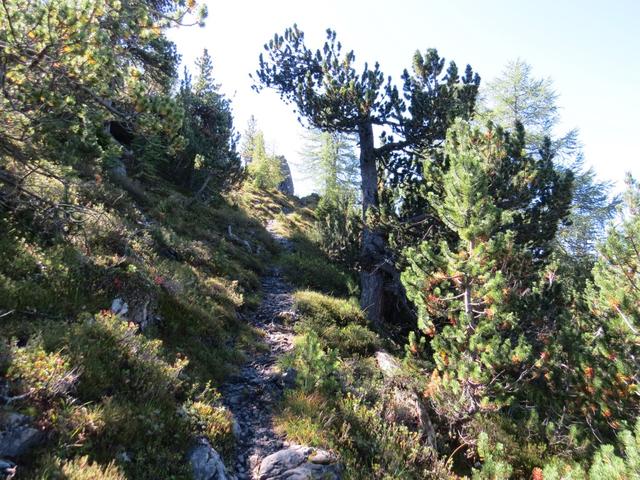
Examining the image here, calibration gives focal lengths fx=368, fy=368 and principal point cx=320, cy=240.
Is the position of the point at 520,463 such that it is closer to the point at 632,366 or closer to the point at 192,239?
the point at 632,366

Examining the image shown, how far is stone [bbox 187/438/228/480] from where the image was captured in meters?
4.57

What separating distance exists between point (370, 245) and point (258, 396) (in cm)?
810

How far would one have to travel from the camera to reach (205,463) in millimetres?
4688

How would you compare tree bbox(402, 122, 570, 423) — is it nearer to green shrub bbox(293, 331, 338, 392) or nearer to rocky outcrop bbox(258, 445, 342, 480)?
green shrub bbox(293, 331, 338, 392)

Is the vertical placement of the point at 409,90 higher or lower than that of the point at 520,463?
higher

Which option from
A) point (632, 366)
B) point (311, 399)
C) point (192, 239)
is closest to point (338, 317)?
point (311, 399)

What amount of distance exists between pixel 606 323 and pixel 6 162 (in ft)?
41.7

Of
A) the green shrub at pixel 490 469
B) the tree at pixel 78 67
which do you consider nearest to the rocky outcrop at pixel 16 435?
the tree at pixel 78 67

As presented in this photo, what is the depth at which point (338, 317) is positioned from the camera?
40.2 ft

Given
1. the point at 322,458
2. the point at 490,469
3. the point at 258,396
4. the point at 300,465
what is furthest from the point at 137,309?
the point at 490,469

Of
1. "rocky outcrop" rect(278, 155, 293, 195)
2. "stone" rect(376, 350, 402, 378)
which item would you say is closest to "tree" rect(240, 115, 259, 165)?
"rocky outcrop" rect(278, 155, 293, 195)

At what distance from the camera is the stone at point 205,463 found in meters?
4.57

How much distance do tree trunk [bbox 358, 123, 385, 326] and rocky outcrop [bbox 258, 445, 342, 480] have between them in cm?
836

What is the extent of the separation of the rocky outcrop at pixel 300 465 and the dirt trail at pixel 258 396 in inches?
7.8
